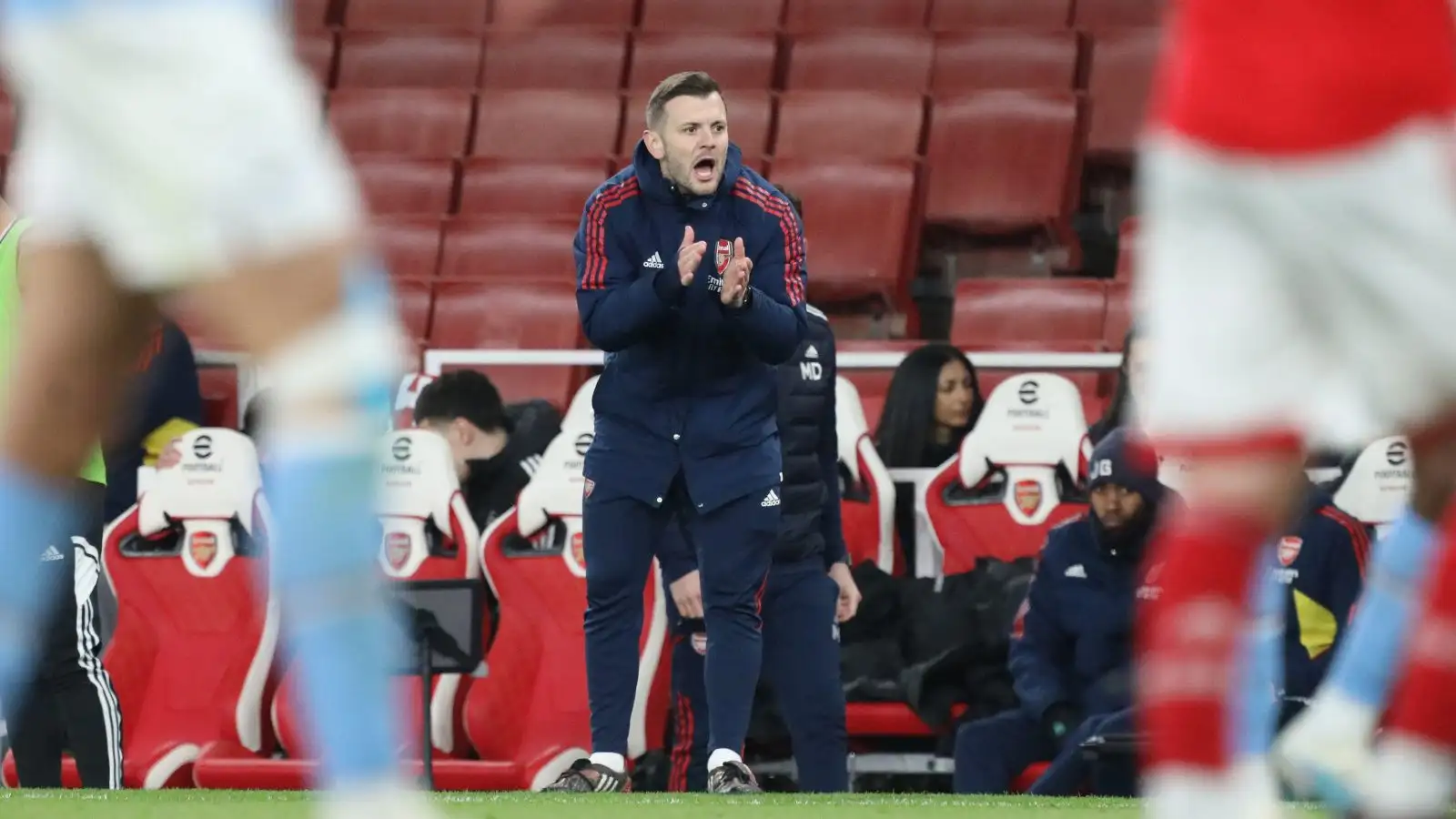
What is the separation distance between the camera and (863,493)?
7.61 meters

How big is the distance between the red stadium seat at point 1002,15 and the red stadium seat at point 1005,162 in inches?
37.6

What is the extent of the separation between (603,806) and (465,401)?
2934 mm

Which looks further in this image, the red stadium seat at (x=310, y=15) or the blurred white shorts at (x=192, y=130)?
the red stadium seat at (x=310, y=15)

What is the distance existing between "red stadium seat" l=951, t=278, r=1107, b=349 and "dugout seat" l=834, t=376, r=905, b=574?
135 centimetres

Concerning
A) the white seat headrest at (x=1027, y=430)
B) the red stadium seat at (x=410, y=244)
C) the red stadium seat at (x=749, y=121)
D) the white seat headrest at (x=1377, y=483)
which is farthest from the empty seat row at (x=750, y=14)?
the white seat headrest at (x=1377, y=483)

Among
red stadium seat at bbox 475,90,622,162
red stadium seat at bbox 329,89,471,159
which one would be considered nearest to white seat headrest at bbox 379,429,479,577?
red stadium seat at bbox 475,90,622,162

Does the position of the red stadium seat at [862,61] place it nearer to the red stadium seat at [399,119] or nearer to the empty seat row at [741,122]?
the empty seat row at [741,122]

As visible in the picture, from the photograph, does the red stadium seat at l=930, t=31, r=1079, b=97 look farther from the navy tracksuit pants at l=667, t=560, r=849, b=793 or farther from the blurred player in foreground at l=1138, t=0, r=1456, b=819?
the blurred player in foreground at l=1138, t=0, r=1456, b=819

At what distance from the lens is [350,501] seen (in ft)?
7.61

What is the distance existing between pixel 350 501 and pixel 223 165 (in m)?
0.35

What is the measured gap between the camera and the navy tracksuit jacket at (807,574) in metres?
6.50

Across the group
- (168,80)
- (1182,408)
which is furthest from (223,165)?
(1182,408)

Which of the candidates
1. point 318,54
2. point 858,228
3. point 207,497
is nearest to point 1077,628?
point 207,497

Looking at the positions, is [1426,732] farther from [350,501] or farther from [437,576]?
[437,576]
